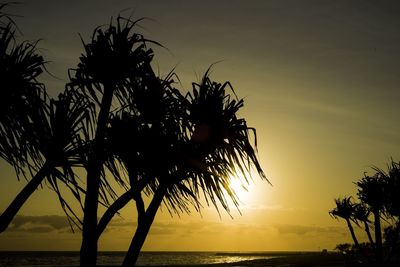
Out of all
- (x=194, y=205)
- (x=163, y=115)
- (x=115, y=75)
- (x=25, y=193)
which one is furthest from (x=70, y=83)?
(x=194, y=205)

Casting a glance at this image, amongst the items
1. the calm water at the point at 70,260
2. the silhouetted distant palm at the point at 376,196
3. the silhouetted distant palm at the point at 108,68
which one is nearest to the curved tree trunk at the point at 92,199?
the silhouetted distant palm at the point at 108,68

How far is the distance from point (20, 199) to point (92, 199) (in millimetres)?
760

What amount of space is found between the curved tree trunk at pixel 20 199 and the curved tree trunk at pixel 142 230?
129cm

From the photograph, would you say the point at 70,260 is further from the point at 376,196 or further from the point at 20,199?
the point at 20,199

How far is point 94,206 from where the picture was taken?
5012mm

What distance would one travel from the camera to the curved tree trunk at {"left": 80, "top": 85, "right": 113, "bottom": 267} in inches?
190

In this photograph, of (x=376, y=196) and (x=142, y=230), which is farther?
(x=376, y=196)

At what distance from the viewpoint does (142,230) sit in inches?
211

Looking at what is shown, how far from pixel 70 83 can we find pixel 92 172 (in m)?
1.55

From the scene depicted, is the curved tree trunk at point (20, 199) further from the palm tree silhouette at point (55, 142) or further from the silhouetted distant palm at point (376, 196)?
the silhouetted distant palm at point (376, 196)

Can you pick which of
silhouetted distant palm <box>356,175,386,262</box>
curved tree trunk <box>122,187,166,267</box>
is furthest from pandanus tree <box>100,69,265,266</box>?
silhouetted distant palm <box>356,175,386,262</box>

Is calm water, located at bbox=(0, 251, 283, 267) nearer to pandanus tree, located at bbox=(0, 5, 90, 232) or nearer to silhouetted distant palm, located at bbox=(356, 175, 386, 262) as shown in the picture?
silhouetted distant palm, located at bbox=(356, 175, 386, 262)

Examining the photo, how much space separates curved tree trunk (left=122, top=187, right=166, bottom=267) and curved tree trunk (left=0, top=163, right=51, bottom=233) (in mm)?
1292

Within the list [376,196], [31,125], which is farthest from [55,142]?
[376,196]
